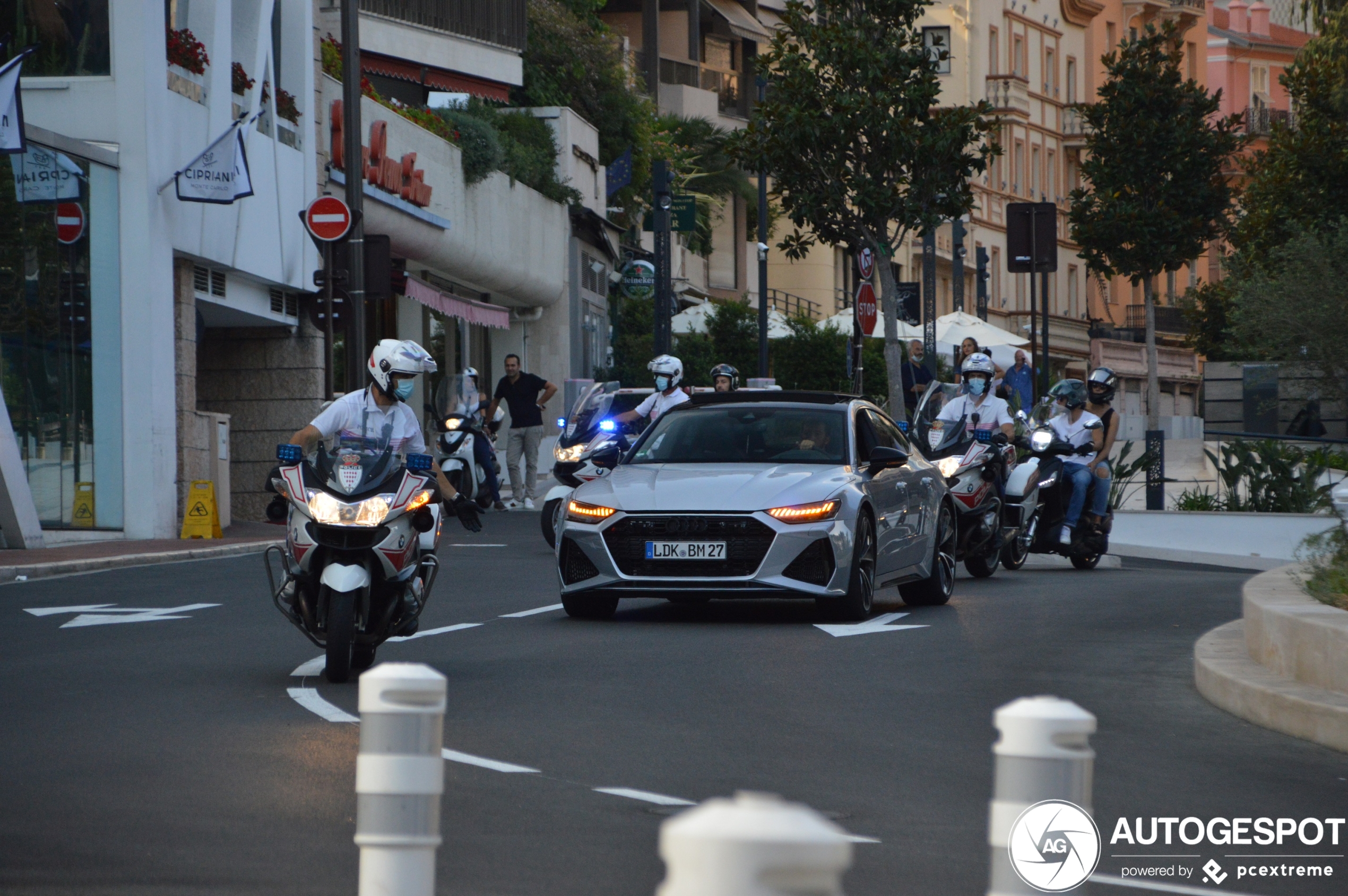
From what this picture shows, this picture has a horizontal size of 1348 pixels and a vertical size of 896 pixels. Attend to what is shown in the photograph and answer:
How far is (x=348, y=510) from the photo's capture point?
387 inches

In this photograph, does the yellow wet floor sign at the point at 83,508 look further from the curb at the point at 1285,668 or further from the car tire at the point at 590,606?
the curb at the point at 1285,668

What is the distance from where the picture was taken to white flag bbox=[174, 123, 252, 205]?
22.3m

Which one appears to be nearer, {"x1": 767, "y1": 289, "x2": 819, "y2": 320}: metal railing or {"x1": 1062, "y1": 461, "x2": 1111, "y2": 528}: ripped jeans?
{"x1": 1062, "y1": 461, "x2": 1111, "y2": 528}: ripped jeans

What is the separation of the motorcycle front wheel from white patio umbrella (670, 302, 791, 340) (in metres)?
38.3

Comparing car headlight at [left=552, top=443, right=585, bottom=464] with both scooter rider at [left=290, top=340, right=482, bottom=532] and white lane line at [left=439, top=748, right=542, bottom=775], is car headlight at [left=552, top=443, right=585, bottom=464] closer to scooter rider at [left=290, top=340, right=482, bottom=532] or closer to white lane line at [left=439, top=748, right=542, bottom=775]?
scooter rider at [left=290, top=340, right=482, bottom=532]

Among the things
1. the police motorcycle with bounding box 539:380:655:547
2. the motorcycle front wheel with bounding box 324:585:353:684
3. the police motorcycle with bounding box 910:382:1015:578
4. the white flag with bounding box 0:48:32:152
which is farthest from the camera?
the white flag with bounding box 0:48:32:152

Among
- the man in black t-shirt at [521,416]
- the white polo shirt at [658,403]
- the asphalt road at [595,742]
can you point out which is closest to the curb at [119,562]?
the asphalt road at [595,742]

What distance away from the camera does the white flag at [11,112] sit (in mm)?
18344

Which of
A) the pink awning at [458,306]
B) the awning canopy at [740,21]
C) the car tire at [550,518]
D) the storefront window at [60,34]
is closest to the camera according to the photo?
the car tire at [550,518]

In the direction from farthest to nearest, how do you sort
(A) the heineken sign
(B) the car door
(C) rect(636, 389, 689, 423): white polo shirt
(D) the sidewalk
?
1. (A) the heineken sign
2. (C) rect(636, 389, 689, 423): white polo shirt
3. (D) the sidewalk
4. (B) the car door

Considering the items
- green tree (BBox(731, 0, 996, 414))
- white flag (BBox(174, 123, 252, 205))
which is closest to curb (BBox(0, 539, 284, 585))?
white flag (BBox(174, 123, 252, 205))

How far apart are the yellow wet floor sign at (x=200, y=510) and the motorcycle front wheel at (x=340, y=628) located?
40.9 feet

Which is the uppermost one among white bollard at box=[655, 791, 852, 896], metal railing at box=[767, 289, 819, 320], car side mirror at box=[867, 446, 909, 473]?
metal railing at box=[767, 289, 819, 320]

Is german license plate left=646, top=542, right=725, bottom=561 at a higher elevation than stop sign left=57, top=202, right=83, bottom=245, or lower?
lower
